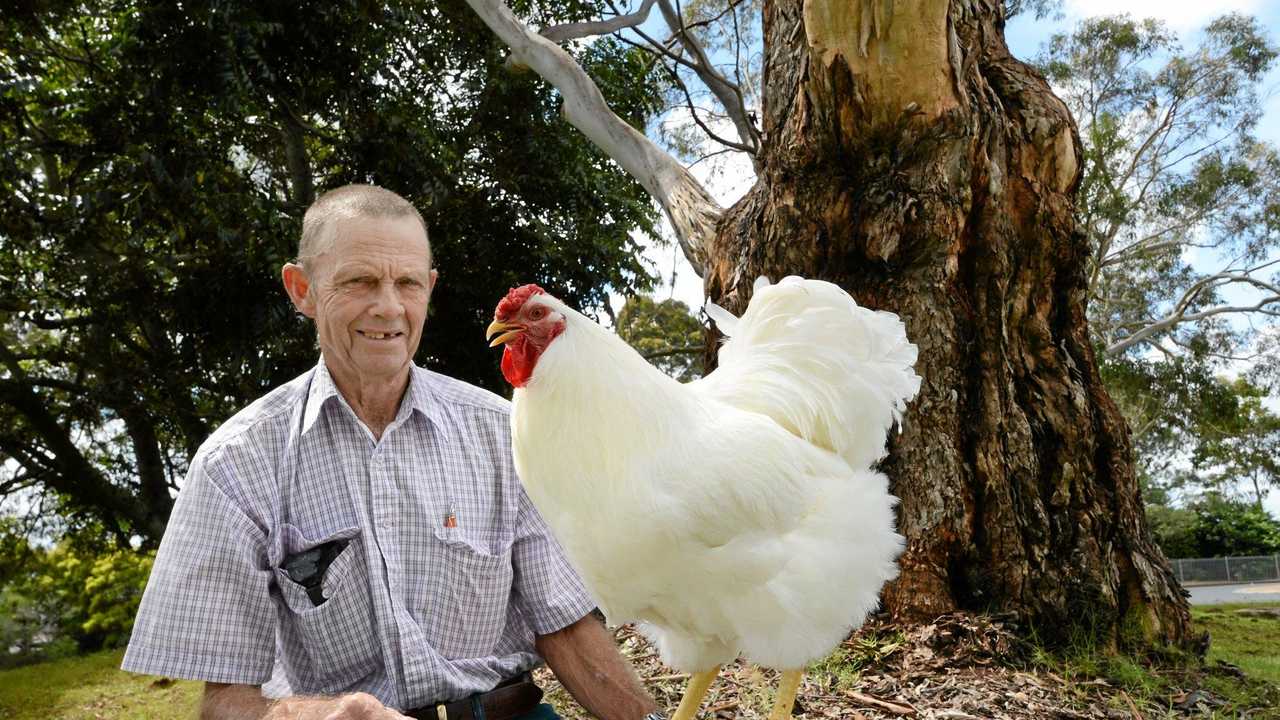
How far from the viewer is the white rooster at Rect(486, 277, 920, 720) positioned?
6.69ft

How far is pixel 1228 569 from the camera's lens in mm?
21531

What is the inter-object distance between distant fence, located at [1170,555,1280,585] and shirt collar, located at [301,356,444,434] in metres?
23.8

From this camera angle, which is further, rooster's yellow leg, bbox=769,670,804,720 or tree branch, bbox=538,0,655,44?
tree branch, bbox=538,0,655,44

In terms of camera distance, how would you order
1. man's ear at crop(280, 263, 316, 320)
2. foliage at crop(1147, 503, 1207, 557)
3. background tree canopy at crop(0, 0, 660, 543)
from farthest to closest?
foliage at crop(1147, 503, 1207, 557) → background tree canopy at crop(0, 0, 660, 543) → man's ear at crop(280, 263, 316, 320)

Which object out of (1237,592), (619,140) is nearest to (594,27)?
(619,140)

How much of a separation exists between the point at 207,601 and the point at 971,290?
3.35 meters

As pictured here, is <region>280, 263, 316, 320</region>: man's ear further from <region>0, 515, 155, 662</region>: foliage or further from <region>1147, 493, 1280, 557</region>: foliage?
<region>1147, 493, 1280, 557</region>: foliage

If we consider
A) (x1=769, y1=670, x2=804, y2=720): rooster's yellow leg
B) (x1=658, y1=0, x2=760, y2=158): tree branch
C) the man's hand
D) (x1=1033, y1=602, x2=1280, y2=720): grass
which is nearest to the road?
(x1=658, y1=0, x2=760, y2=158): tree branch

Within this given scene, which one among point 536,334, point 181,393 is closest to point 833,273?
point 536,334

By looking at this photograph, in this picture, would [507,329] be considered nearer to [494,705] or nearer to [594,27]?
[494,705]

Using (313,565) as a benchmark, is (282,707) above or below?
below

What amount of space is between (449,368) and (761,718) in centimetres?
572

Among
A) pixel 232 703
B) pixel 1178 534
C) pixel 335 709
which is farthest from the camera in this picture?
pixel 1178 534

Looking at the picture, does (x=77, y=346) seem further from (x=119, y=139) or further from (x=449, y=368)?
(x=449, y=368)
